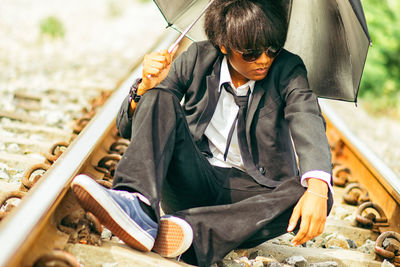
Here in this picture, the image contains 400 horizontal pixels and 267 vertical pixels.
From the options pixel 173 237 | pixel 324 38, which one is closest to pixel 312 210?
pixel 173 237

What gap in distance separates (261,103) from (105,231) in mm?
1037

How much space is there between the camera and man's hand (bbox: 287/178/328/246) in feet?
8.40

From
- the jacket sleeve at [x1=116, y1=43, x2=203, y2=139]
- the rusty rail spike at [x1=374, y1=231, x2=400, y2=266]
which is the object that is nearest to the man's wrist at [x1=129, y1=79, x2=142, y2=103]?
the jacket sleeve at [x1=116, y1=43, x2=203, y2=139]

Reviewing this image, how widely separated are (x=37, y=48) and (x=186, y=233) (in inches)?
254

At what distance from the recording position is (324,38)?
322 cm

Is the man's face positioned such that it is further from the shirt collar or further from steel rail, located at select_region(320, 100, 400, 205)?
steel rail, located at select_region(320, 100, 400, 205)

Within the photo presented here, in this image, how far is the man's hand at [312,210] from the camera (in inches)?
101

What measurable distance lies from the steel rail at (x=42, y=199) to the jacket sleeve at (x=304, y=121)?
1.10 meters

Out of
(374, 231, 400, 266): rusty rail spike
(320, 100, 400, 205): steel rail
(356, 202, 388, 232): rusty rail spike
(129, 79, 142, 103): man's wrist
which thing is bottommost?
(320, 100, 400, 205): steel rail

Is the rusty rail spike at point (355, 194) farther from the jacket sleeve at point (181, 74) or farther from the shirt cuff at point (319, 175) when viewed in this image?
the jacket sleeve at point (181, 74)

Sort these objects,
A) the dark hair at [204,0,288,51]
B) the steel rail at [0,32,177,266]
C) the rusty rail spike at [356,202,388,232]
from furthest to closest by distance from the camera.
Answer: the rusty rail spike at [356,202,388,232] → the dark hair at [204,0,288,51] → the steel rail at [0,32,177,266]

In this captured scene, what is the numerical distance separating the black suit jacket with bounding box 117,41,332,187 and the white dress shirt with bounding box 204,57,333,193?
4cm

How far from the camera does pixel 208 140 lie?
3.10 metres

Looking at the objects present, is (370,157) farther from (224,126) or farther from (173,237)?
(173,237)
